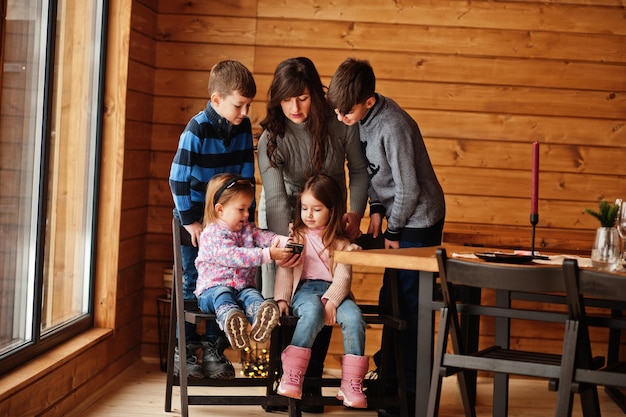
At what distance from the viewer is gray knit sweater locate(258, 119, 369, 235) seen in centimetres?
365

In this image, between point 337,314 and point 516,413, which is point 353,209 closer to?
point 337,314

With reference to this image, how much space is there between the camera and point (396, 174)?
3.59 metres

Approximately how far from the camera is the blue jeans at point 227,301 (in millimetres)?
3338

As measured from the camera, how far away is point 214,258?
3521mm

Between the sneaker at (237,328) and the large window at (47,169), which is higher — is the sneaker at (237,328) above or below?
below

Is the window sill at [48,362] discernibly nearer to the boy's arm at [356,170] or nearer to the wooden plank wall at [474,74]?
the wooden plank wall at [474,74]

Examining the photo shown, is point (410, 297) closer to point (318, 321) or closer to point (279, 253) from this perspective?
point (318, 321)

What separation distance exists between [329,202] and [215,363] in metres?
0.86

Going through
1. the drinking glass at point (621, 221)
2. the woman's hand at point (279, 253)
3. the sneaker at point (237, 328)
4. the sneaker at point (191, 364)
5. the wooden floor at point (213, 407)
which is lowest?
the wooden floor at point (213, 407)

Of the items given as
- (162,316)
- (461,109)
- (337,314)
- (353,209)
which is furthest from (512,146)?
(162,316)

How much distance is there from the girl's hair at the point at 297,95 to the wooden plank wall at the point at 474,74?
3.52 feet

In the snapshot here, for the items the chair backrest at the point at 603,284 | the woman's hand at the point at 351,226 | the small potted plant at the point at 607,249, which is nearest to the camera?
the chair backrest at the point at 603,284

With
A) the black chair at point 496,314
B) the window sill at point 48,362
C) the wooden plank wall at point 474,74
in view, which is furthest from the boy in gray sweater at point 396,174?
the window sill at point 48,362

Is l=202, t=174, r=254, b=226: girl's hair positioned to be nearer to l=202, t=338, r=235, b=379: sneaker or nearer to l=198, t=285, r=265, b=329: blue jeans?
l=198, t=285, r=265, b=329: blue jeans
